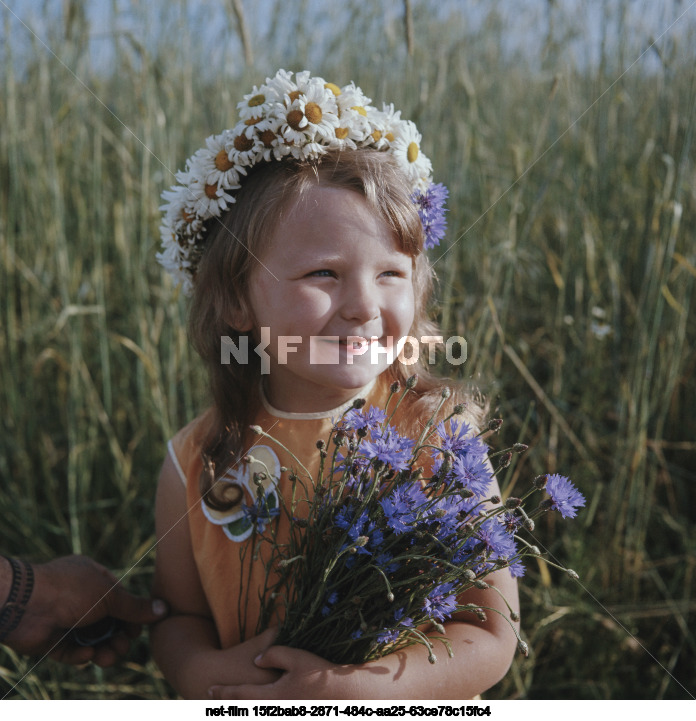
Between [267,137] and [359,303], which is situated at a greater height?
[267,137]

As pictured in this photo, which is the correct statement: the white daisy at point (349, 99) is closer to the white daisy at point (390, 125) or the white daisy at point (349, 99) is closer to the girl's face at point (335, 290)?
the white daisy at point (390, 125)

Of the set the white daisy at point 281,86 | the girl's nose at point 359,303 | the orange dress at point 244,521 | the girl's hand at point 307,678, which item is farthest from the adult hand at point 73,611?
the white daisy at point 281,86

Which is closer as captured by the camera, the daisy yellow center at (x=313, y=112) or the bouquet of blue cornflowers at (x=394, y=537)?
the bouquet of blue cornflowers at (x=394, y=537)

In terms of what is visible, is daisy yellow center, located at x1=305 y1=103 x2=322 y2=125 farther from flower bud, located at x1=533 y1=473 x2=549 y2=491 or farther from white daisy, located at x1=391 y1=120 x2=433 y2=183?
Answer: flower bud, located at x1=533 y1=473 x2=549 y2=491

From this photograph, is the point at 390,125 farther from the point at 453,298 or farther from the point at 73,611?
the point at 73,611

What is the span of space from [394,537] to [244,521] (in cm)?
34

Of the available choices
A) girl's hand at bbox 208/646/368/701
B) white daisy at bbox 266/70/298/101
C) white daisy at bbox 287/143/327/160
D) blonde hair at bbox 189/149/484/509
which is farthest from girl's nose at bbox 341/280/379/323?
girl's hand at bbox 208/646/368/701

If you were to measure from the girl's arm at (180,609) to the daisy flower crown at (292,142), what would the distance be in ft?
1.37

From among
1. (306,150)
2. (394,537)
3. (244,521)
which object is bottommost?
(244,521)

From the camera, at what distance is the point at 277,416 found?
1.05m

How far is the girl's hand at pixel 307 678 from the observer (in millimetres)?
847

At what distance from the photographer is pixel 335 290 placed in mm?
899

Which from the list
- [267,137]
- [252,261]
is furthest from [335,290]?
[267,137]

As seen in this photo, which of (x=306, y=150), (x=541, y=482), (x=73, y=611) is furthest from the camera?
(x=73, y=611)
